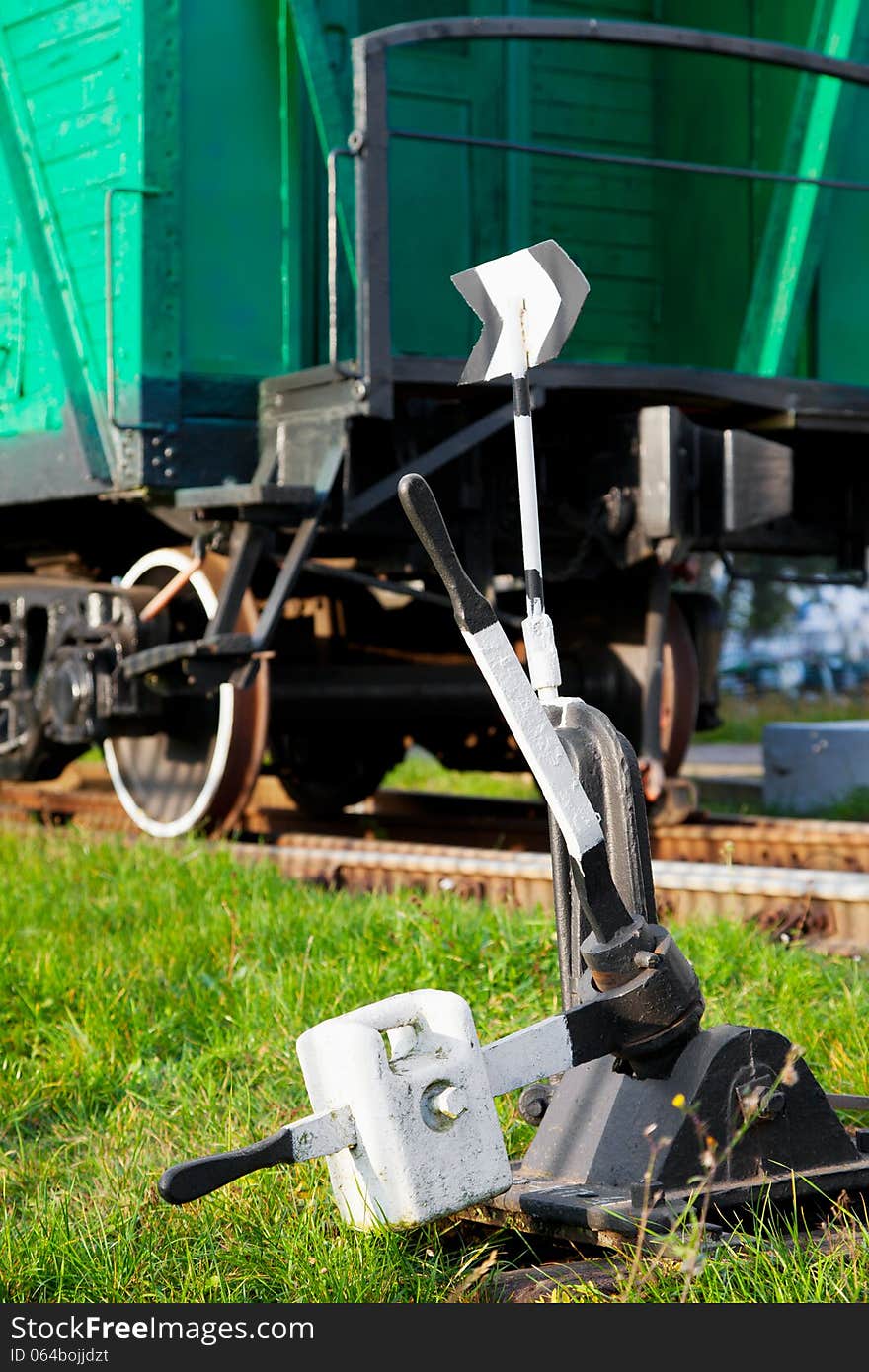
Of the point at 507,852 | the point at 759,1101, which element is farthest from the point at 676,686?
the point at 759,1101

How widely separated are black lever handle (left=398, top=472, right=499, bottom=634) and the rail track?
210 centimetres

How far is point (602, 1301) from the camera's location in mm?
2244

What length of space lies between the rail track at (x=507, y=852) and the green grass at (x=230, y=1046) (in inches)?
8.7

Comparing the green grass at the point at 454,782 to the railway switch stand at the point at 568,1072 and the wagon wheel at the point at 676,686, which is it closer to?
the wagon wheel at the point at 676,686

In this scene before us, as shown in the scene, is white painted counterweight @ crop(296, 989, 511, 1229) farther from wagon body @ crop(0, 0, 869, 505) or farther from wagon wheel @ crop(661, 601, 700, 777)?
wagon wheel @ crop(661, 601, 700, 777)

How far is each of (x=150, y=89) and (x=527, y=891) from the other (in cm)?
290

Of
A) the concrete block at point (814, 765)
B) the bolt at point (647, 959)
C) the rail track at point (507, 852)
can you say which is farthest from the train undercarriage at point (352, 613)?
the bolt at point (647, 959)

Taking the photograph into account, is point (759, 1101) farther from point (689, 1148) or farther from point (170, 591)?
point (170, 591)

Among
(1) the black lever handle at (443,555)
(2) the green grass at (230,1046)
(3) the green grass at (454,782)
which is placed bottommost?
(3) the green grass at (454,782)

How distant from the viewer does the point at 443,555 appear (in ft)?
7.85

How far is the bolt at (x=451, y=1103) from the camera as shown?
231cm

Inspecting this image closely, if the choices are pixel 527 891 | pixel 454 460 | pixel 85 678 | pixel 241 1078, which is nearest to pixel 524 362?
pixel 241 1078

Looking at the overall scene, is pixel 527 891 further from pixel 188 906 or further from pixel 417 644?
pixel 417 644

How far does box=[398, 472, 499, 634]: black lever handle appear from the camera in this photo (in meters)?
2.38
